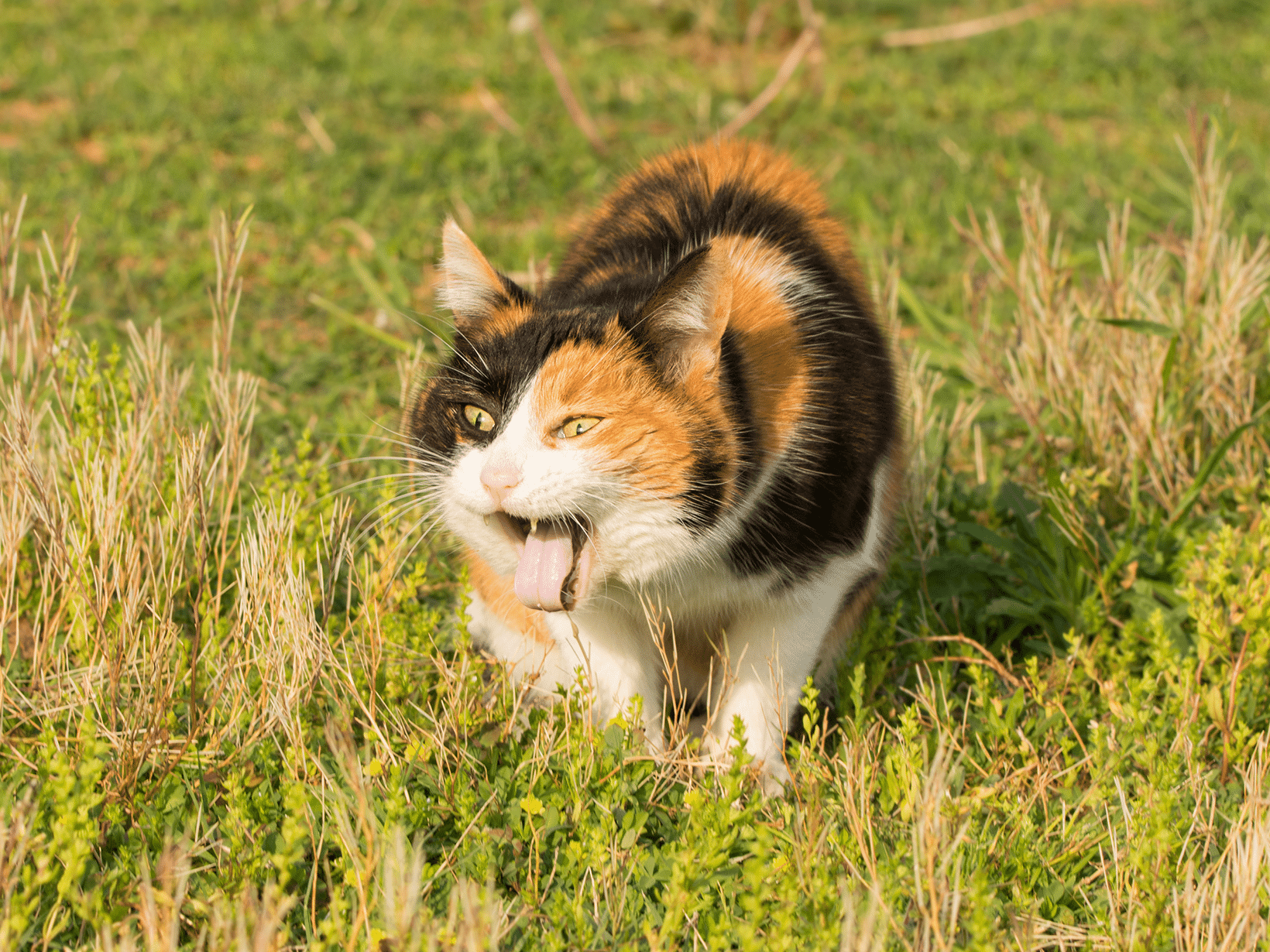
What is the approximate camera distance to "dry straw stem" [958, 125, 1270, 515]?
3508 millimetres

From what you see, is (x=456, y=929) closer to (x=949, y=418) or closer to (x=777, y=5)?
(x=949, y=418)

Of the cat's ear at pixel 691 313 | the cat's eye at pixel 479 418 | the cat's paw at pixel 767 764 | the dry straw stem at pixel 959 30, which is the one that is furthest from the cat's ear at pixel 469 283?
the dry straw stem at pixel 959 30

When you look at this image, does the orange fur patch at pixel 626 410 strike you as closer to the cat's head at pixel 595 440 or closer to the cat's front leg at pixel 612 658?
the cat's head at pixel 595 440

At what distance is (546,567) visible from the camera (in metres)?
2.27

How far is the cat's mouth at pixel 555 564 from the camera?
227 centimetres

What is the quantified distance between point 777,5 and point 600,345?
5.89 m

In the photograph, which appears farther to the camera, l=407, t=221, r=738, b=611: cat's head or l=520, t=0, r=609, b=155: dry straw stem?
l=520, t=0, r=609, b=155: dry straw stem

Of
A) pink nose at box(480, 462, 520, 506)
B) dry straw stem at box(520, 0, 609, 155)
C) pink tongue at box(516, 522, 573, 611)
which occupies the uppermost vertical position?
dry straw stem at box(520, 0, 609, 155)

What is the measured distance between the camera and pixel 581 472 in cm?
215

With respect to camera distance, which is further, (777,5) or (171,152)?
(777,5)

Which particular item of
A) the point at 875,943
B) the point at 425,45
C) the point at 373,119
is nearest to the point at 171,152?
the point at 373,119

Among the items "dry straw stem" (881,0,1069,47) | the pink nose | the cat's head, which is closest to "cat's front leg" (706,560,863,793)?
the cat's head

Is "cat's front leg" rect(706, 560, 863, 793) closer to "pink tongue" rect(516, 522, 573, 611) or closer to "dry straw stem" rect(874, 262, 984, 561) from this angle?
"pink tongue" rect(516, 522, 573, 611)

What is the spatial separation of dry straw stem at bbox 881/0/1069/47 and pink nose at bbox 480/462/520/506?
6468 mm
